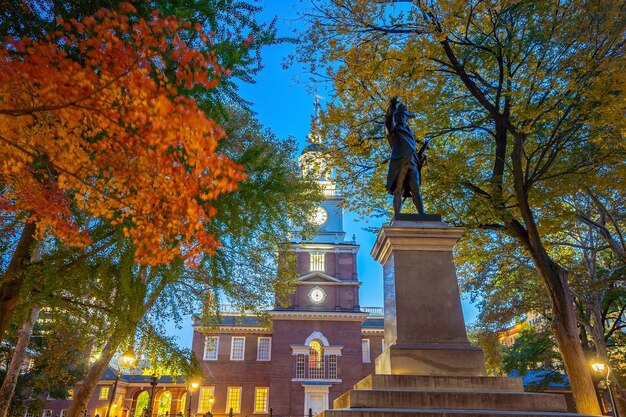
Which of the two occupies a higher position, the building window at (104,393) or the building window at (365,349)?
the building window at (365,349)

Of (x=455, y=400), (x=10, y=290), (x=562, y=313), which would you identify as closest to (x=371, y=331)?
(x=562, y=313)

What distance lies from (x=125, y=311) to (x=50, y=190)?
8.84ft

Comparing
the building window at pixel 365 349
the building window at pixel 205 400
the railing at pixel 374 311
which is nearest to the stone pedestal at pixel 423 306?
the building window at pixel 365 349

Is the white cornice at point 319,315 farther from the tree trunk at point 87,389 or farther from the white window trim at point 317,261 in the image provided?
the tree trunk at point 87,389

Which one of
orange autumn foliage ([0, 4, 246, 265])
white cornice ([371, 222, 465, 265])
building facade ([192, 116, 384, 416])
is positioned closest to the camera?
orange autumn foliage ([0, 4, 246, 265])

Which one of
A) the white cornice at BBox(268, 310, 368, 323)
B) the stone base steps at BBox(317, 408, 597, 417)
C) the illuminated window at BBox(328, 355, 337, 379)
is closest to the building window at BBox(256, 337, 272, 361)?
the white cornice at BBox(268, 310, 368, 323)

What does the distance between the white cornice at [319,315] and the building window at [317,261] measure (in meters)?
4.23

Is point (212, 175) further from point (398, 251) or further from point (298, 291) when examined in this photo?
point (298, 291)

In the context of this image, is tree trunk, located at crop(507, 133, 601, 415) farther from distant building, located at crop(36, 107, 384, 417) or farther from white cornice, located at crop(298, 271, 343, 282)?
white cornice, located at crop(298, 271, 343, 282)

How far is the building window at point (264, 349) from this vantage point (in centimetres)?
3684

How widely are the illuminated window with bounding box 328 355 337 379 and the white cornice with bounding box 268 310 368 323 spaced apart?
10.2ft

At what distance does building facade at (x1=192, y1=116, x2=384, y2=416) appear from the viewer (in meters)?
33.0

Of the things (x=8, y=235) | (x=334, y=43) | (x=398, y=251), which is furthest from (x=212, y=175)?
(x=8, y=235)

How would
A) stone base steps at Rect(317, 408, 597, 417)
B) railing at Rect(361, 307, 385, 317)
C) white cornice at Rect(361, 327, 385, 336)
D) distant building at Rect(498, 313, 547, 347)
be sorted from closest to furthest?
1. stone base steps at Rect(317, 408, 597, 417)
2. distant building at Rect(498, 313, 547, 347)
3. white cornice at Rect(361, 327, 385, 336)
4. railing at Rect(361, 307, 385, 317)
